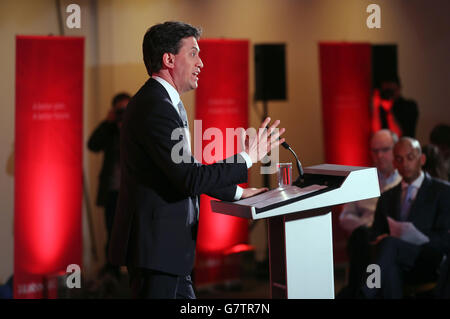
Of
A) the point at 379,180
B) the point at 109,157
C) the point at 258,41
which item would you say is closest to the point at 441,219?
the point at 379,180

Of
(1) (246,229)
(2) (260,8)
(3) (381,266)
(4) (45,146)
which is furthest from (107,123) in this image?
(3) (381,266)

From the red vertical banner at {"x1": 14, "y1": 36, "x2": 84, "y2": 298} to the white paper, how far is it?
218 cm

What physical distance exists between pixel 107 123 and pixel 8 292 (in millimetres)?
1517

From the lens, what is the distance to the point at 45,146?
13.8ft

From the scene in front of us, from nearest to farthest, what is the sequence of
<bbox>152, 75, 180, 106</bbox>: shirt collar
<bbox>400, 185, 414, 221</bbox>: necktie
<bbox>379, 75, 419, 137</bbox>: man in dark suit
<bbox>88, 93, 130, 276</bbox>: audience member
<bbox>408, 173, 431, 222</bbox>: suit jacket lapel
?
<bbox>152, 75, 180, 106</bbox>: shirt collar < <bbox>408, 173, 431, 222</bbox>: suit jacket lapel < <bbox>400, 185, 414, 221</bbox>: necktie < <bbox>88, 93, 130, 276</bbox>: audience member < <bbox>379, 75, 419, 137</bbox>: man in dark suit

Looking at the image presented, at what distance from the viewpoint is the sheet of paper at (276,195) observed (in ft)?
7.18

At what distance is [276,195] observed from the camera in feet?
7.52

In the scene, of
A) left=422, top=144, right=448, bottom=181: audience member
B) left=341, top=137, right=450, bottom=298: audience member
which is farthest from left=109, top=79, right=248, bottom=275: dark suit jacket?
left=422, top=144, right=448, bottom=181: audience member

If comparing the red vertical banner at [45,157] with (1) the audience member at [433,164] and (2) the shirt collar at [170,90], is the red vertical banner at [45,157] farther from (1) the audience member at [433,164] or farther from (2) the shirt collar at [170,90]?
(1) the audience member at [433,164]

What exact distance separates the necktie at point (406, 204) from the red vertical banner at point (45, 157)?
7.31 feet

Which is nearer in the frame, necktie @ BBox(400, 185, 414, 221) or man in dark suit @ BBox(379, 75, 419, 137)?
necktie @ BBox(400, 185, 414, 221)

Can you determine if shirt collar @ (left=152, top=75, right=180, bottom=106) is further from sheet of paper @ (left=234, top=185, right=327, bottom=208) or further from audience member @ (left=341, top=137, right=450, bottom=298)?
audience member @ (left=341, top=137, right=450, bottom=298)

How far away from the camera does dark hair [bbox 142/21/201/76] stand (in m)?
2.33

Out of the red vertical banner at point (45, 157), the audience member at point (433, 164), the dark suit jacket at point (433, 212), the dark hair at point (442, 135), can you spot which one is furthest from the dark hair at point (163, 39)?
the dark hair at point (442, 135)
